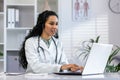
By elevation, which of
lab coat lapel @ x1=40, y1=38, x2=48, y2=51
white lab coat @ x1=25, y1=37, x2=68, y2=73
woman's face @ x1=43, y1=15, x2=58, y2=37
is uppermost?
woman's face @ x1=43, y1=15, x2=58, y2=37

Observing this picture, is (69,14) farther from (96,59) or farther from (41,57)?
(96,59)

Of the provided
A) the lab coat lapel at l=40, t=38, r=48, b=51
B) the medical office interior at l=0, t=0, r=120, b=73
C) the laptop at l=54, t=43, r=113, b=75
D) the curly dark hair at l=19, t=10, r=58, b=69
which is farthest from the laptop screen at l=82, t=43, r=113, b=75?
the medical office interior at l=0, t=0, r=120, b=73

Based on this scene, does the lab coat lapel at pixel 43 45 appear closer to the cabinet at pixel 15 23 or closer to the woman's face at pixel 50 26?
the woman's face at pixel 50 26

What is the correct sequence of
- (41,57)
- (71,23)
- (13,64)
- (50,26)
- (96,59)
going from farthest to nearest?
1. (71,23)
2. (13,64)
3. (50,26)
4. (41,57)
5. (96,59)

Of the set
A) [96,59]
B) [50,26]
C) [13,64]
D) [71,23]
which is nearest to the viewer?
[96,59]

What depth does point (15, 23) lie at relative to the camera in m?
4.36

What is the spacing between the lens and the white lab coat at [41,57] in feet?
7.72

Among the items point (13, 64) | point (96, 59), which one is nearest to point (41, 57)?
point (96, 59)

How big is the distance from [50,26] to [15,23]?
1.80 meters

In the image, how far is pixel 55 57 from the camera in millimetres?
2660

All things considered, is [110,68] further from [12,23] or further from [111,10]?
[12,23]

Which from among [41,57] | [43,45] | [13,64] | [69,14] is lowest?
[13,64]

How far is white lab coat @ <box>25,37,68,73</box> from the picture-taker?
235 centimetres

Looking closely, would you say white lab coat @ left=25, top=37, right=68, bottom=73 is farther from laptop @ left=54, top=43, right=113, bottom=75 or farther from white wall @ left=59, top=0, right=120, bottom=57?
white wall @ left=59, top=0, right=120, bottom=57
